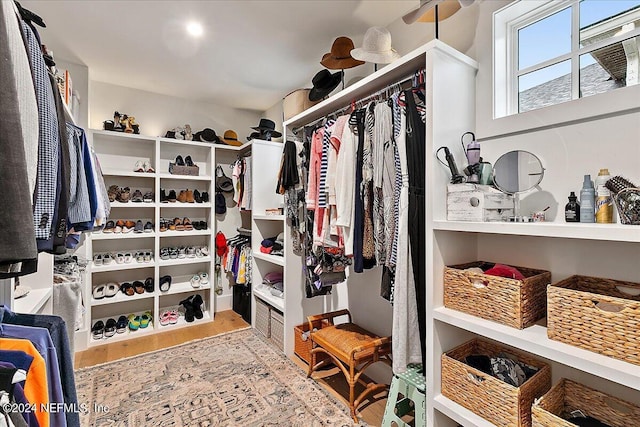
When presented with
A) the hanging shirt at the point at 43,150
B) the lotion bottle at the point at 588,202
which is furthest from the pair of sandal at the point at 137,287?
the lotion bottle at the point at 588,202

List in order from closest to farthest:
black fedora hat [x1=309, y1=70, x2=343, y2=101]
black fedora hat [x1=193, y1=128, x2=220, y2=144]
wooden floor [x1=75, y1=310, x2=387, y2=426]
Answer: wooden floor [x1=75, y1=310, x2=387, y2=426] → black fedora hat [x1=309, y1=70, x2=343, y2=101] → black fedora hat [x1=193, y1=128, x2=220, y2=144]

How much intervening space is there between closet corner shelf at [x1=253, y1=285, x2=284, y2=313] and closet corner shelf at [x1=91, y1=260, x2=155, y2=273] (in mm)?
1141

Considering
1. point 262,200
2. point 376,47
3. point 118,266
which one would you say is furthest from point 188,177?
point 376,47

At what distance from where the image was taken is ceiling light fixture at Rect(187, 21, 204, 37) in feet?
7.09

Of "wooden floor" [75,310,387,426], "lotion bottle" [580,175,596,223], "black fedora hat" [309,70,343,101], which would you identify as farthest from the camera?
"black fedora hat" [309,70,343,101]

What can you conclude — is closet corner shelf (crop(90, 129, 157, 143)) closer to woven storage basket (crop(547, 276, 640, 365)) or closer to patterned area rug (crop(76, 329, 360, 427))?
patterned area rug (crop(76, 329, 360, 427))

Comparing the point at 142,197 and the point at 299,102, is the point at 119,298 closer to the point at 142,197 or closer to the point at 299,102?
the point at 142,197

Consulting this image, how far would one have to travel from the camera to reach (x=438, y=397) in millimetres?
1377

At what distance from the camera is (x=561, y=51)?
1470 millimetres

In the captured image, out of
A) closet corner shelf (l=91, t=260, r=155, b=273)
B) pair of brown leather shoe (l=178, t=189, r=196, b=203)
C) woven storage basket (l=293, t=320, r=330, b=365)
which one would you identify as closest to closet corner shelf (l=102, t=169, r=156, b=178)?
pair of brown leather shoe (l=178, t=189, r=196, b=203)

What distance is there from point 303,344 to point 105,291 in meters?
2.10

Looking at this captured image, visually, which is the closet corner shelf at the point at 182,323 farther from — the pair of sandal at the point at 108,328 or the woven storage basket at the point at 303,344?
the woven storage basket at the point at 303,344

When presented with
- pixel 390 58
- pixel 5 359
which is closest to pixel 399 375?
pixel 5 359

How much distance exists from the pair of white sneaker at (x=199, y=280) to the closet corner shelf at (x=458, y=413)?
9.29 ft
